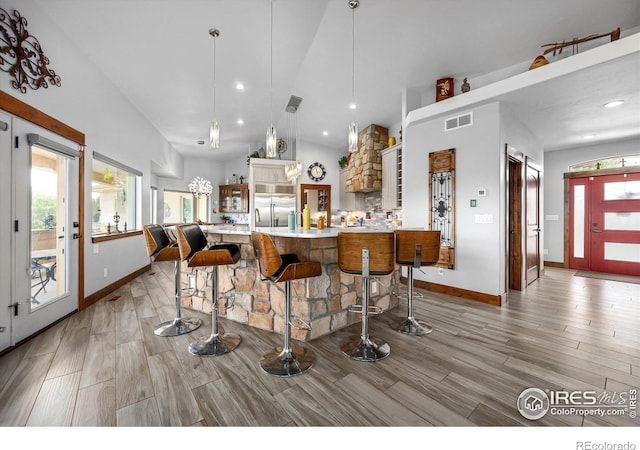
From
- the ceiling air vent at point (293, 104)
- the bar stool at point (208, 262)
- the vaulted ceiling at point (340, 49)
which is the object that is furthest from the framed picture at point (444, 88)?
the bar stool at point (208, 262)

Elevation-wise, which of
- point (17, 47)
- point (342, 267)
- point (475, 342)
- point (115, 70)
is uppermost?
A: point (115, 70)

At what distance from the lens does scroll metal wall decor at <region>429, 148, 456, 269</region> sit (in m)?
3.94

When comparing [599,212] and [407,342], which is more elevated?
[599,212]

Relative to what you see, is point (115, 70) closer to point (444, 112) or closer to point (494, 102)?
point (444, 112)

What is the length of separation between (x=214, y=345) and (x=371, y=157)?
4.84 m

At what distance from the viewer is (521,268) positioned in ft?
13.7

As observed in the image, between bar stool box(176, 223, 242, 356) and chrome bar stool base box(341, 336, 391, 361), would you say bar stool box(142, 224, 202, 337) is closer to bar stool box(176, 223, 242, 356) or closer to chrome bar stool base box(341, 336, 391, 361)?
bar stool box(176, 223, 242, 356)

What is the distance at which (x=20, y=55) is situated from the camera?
2.34 m

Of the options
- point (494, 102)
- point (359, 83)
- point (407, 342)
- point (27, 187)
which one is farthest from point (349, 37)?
point (27, 187)

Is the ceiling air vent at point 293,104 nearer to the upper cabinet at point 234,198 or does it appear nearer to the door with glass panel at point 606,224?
the upper cabinet at point 234,198

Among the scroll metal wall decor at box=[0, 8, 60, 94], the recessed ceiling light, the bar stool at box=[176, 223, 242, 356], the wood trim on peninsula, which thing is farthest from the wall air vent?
the scroll metal wall decor at box=[0, 8, 60, 94]

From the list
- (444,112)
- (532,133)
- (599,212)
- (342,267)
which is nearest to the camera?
(342,267)

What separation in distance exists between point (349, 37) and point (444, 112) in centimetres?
175

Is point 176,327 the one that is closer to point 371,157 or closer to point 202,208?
point 371,157
